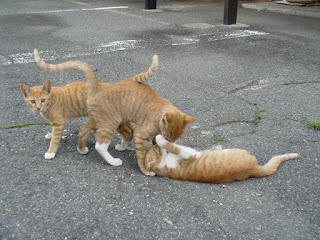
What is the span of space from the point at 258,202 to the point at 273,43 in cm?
517

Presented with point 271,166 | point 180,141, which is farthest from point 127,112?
point 271,166

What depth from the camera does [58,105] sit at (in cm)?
321

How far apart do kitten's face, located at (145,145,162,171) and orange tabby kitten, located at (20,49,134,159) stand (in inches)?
14.4

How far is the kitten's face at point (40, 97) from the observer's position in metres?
3.10

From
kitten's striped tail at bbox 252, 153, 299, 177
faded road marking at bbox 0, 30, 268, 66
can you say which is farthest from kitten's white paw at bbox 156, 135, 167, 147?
faded road marking at bbox 0, 30, 268, 66

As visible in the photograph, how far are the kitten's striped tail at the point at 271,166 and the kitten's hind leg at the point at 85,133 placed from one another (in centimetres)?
151

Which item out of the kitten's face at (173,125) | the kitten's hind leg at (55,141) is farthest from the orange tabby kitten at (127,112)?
the kitten's hind leg at (55,141)

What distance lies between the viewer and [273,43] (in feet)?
22.7

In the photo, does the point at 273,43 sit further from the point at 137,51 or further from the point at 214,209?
the point at 214,209

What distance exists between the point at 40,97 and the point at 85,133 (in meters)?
0.54

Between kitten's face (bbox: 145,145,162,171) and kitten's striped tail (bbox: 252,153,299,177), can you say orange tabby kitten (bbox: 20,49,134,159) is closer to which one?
kitten's face (bbox: 145,145,162,171)

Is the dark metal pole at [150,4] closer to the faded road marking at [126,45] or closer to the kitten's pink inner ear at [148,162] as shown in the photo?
the faded road marking at [126,45]

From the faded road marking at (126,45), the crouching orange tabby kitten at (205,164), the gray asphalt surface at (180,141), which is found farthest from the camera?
the faded road marking at (126,45)

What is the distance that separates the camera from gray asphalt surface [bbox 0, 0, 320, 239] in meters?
2.32
